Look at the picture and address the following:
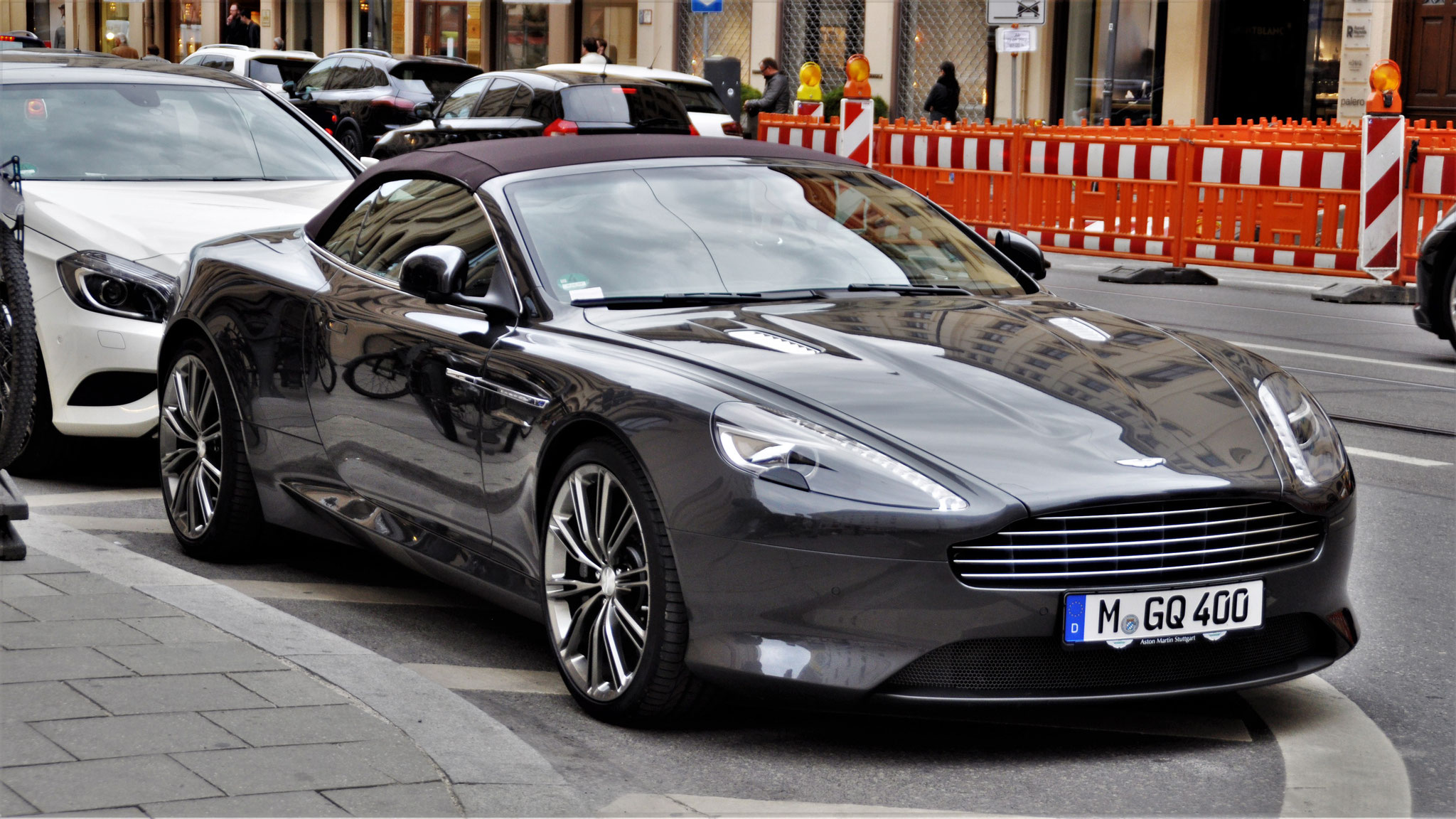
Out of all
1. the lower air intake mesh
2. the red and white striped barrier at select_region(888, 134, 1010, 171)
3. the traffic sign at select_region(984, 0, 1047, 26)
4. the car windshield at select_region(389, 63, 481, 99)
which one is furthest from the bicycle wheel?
the car windshield at select_region(389, 63, 481, 99)

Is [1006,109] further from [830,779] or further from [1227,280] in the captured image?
[830,779]

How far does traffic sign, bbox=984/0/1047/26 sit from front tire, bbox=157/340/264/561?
14740 millimetres

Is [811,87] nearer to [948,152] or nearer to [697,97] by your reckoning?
[697,97]

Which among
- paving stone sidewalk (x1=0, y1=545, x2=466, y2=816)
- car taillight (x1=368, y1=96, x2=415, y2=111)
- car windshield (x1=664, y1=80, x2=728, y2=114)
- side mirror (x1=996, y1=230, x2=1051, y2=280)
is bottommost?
paving stone sidewalk (x1=0, y1=545, x2=466, y2=816)

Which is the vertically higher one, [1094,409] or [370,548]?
[1094,409]

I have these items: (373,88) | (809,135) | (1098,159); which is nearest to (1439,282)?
(1098,159)

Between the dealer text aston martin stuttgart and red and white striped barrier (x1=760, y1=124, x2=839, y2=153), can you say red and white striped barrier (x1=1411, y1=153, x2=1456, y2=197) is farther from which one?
the dealer text aston martin stuttgart

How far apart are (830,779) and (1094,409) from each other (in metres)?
1.02

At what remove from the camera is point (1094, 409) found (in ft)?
14.3

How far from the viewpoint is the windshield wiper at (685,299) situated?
4.97m

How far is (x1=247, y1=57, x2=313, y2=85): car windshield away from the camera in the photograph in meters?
28.2

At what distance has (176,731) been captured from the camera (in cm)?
389

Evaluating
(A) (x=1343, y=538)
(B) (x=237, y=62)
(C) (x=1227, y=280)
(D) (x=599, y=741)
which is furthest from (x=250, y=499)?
(B) (x=237, y=62)

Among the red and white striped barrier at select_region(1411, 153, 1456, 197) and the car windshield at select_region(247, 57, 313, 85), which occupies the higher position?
the car windshield at select_region(247, 57, 313, 85)
